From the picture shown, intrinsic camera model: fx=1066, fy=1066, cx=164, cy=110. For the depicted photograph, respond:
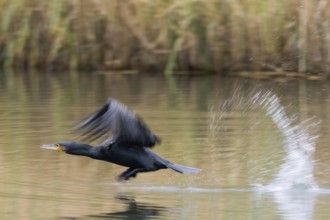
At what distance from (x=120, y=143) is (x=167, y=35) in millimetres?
9053

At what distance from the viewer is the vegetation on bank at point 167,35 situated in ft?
51.5

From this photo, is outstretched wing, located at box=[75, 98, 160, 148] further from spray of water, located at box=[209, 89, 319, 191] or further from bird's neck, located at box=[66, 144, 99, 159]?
spray of water, located at box=[209, 89, 319, 191]

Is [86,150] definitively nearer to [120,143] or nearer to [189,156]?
[120,143]

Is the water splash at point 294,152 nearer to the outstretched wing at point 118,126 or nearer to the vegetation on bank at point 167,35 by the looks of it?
the outstretched wing at point 118,126

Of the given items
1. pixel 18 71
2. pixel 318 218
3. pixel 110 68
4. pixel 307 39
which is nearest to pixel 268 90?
pixel 307 39

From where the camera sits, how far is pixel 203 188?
7.88 metres

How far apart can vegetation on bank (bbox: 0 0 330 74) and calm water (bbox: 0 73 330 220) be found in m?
0.87

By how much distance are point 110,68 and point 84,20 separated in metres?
0.91

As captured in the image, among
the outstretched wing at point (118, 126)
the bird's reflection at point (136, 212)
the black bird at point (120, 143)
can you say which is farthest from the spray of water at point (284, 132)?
the bird's reflection at point (136, 212)

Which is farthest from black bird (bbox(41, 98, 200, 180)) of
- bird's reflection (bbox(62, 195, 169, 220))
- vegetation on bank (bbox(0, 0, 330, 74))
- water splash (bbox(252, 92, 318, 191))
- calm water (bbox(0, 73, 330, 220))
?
vegetation on bank (bbox(0, 0, 330, 74))

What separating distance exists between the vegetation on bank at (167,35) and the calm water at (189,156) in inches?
→ 34.4

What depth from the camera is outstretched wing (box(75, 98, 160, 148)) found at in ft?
24.7

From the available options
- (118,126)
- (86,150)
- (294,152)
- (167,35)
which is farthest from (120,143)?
(167,35)

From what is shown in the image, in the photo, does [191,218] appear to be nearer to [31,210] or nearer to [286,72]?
[31,210]
